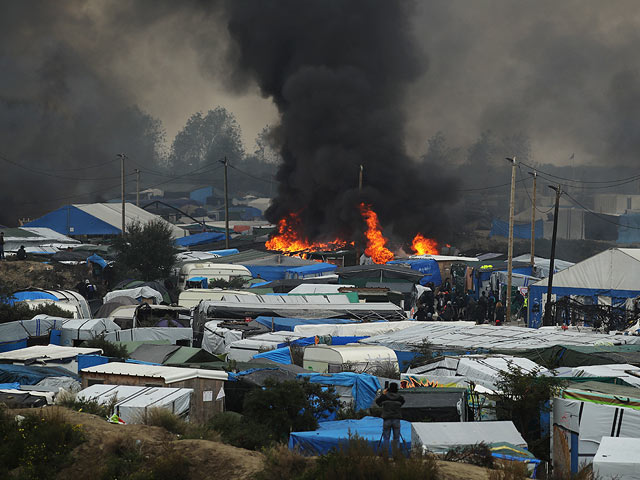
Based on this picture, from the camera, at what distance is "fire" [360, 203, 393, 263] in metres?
46.1

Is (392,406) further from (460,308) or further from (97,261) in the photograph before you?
(97,261)

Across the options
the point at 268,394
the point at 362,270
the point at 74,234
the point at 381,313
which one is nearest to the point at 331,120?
the point at 74,234

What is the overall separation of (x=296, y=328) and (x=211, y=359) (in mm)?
4639

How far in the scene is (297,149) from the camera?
6097 cm

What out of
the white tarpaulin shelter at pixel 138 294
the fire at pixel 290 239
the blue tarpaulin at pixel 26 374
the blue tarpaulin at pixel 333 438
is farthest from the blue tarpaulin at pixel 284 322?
the fire at pixel 290 239

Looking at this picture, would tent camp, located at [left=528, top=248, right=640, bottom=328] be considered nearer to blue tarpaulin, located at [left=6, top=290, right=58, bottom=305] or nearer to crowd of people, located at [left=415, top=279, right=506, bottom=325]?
crowd of people, located at [left=415, top=279, right=506, bottom=325]

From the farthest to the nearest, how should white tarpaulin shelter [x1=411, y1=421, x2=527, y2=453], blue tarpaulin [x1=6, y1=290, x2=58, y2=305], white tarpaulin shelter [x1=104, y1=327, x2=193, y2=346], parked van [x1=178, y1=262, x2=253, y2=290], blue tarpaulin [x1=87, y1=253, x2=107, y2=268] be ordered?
blue tarpaulin [x1=87, y1=253, x2=107, y2=268] → parked van [x1=178, y1=262, x2=253, y2=290] → blue tarpaulin [x1=6, y1=290, x2=58, y2=305] → white tarpaulin shelter [x1=104, y1=327, x2=193, y2=346] → white tarpaulin shelter [x1=411, y1=421, x2=527, y2=453]

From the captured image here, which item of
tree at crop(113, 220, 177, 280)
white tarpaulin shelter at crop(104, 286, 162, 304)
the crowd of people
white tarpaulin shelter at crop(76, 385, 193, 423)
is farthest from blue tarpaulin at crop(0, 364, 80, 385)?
tree at crop(113, 220, 177, 280)

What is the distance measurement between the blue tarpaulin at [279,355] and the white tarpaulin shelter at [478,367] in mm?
2828

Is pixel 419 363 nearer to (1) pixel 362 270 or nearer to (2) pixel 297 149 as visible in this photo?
(1) pixel 362 270

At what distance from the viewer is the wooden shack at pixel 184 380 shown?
42.0 feet

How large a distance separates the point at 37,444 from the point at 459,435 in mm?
5101

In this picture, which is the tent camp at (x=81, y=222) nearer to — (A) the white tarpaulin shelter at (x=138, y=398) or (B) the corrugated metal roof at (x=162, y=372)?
(B) the corrugated metal roof at (x=162, y=372)

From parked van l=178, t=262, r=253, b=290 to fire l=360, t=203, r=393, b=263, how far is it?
12.7m
